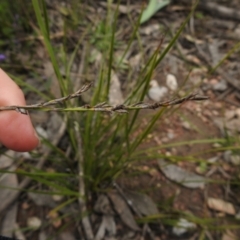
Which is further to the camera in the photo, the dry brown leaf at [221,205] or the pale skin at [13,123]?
the dry brown leaf at [221,205]

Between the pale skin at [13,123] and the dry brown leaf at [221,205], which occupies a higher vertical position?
the pale skin at [13,123]

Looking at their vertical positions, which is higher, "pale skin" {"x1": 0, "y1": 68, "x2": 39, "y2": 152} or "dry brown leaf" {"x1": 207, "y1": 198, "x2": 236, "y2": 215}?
"pale skin" {"x1": 0, "y1": 68, "x2": 39, "y2": 152}

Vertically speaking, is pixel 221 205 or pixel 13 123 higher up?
pixel 13 123

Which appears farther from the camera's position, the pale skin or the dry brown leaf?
the dry brown leaf

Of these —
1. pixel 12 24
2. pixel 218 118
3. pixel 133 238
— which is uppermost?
pixel 12 24

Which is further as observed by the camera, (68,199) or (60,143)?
(60,143)

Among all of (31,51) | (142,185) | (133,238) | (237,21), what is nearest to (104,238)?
(133,238)

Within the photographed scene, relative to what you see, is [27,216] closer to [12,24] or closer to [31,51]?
[31,51]

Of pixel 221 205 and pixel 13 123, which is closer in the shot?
pixel 13 123
